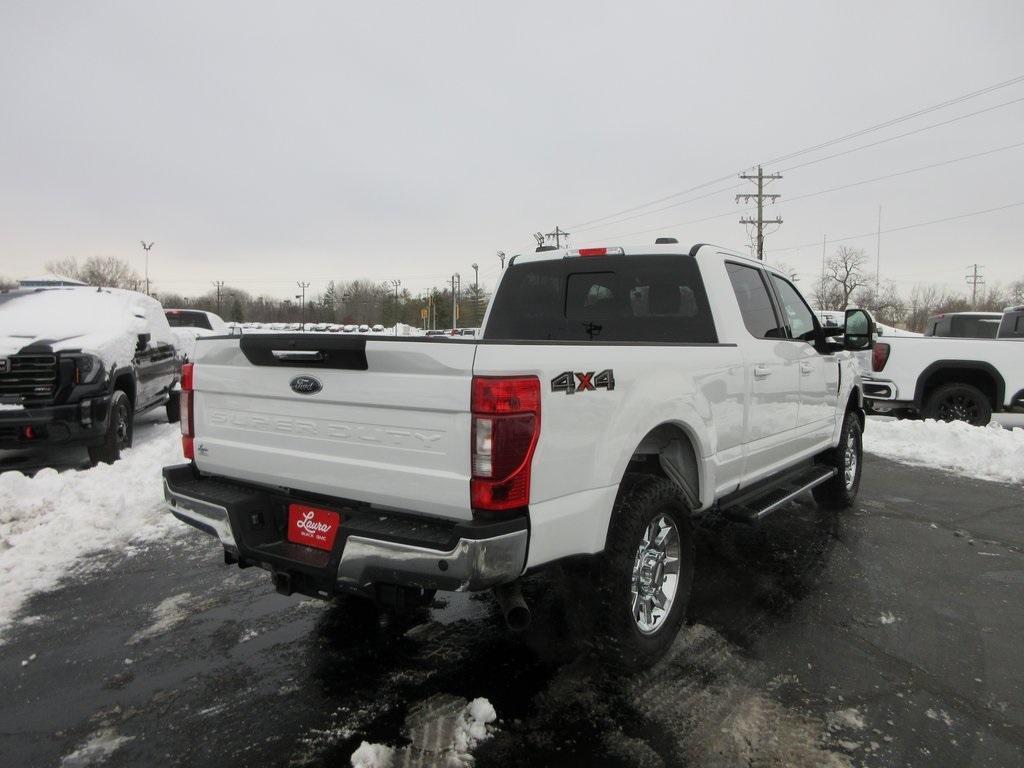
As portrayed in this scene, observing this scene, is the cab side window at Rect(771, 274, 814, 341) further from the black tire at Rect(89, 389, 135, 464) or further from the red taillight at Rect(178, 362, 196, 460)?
the black tire at Rect(89, 389, 135, 464)

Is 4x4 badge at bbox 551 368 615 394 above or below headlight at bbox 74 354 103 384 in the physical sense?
above

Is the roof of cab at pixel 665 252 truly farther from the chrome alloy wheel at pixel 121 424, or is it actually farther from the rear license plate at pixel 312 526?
the chrome alloy wheel at pixel 121 424

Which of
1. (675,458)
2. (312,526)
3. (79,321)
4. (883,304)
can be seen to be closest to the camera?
(312,526)

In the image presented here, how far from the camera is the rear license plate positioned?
8.96ft

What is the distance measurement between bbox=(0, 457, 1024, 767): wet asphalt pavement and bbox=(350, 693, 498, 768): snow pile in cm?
4

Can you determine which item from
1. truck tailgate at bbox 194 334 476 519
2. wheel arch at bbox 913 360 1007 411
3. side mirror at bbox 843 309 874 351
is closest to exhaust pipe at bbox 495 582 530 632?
truck tailgate at bbox 194 334 476 519

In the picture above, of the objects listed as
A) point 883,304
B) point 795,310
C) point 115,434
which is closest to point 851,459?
point 795,310

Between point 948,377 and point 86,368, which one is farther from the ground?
point 86,368

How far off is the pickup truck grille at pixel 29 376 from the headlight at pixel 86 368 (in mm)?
188

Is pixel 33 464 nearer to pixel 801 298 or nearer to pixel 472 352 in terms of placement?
pixel 472 352

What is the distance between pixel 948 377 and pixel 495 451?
32.1 feet

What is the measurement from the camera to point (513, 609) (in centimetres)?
249

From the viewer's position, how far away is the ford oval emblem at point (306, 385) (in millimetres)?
2766

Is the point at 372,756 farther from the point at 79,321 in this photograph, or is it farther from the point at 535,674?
the point at 79,321
